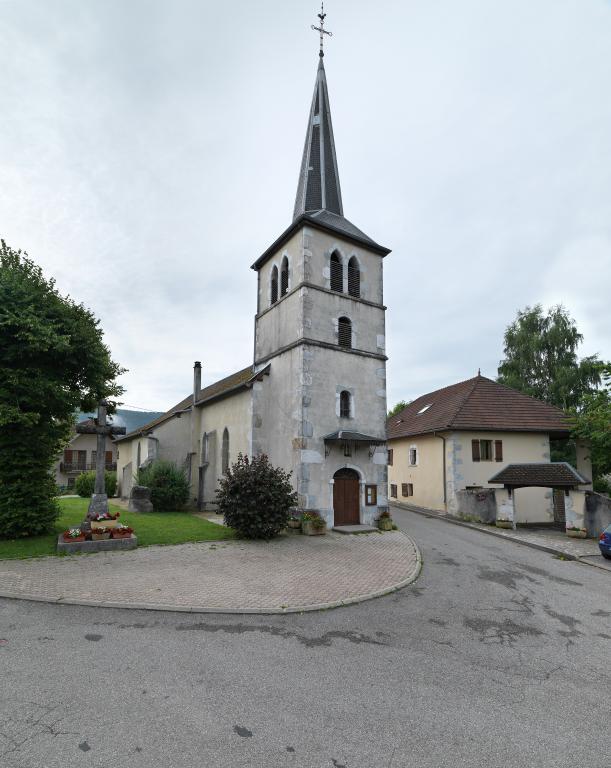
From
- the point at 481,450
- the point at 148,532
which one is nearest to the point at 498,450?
the point at 481,450

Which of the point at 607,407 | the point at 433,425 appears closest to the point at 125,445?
the point at 433,425

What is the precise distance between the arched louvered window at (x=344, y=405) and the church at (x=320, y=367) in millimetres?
43

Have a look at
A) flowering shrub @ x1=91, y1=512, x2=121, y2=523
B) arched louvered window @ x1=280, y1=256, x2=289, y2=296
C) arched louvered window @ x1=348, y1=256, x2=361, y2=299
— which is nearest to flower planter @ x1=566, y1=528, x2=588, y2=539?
arched louvered window @ x1=348, y1=256, x2=361, y2=299

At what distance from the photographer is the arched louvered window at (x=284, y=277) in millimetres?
19891

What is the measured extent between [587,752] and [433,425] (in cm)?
2034

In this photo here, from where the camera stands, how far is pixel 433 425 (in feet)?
78.6

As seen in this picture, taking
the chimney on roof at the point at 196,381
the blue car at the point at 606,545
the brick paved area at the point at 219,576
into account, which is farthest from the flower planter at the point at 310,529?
the chimney on roof at the point at 196,381

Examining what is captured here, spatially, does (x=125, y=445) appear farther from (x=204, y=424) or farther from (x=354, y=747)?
(x=354, y=747)

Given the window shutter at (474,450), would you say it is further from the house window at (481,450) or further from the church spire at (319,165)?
the church spire at (319,165)

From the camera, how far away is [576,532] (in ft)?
55.8

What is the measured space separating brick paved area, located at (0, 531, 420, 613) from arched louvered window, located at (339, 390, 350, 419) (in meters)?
6.04

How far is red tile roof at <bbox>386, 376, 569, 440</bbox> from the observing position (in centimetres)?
2258

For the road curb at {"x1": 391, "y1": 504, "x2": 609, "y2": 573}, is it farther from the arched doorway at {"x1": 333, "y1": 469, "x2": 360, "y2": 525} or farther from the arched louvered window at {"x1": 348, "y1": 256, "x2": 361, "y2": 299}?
the arched louvered window at {"x1": 348, "y1": 256, "x2": 361, "y2": 299}

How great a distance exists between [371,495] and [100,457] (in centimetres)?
1018
